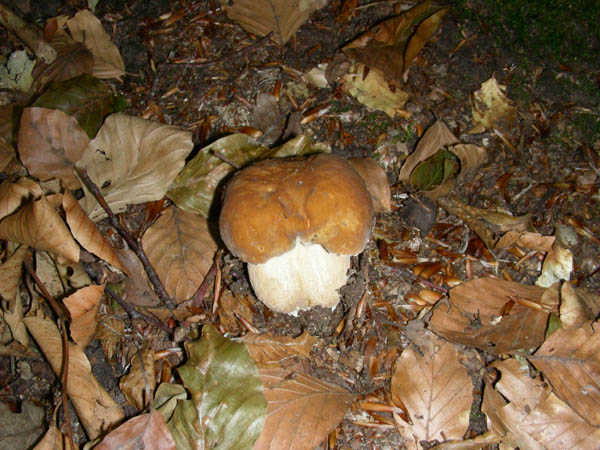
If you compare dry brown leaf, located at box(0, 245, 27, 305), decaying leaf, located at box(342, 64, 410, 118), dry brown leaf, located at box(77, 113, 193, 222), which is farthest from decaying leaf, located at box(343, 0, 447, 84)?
dry brown leaf, located at box(0, 245, 27, 305)

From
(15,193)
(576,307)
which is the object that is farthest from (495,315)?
(15,193)

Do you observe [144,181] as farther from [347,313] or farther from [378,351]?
[378,351]

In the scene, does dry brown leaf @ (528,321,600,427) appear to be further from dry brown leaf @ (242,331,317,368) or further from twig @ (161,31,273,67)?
twig @ (161,31,273,67)

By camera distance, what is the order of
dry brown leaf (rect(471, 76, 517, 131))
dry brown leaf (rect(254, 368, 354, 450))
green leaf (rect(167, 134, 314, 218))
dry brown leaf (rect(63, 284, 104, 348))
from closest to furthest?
dry brown leaf (rect(254, 368, 354, 450)), dry brown leaf (rect(63, 284, 104, 348)), green leaf (rect(167, 134, 314, 218)), dry brown leaf (rect(471, 76, 517, 131))

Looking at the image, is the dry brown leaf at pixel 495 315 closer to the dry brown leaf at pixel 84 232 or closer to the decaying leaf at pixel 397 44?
the decaying leaf at pixel 397 44

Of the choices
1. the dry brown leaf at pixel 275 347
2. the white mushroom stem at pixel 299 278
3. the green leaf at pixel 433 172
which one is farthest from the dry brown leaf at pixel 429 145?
the dry brown leaf at pixel 275 347

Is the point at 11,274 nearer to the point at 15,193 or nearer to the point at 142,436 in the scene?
the point at 15,193
